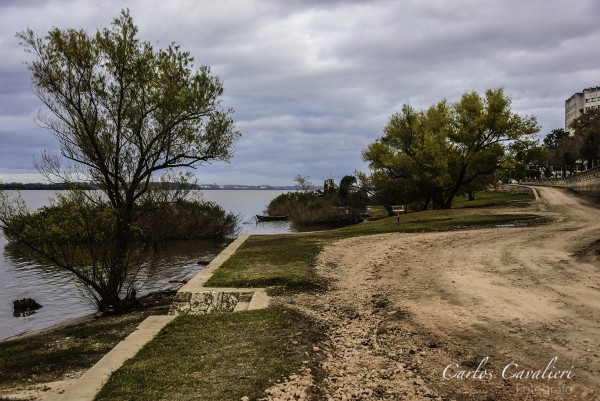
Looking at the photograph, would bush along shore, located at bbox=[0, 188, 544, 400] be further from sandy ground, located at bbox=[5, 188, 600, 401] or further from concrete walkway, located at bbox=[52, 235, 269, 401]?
sandy ground, located at bbox=[5, 188, 600, 401]

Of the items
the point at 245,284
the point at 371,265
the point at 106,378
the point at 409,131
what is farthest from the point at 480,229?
the point at 409,131

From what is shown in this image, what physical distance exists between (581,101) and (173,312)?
154 meters

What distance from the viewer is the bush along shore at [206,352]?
580 centimetres

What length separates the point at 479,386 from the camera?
578 cm

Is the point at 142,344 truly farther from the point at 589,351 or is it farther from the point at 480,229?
the point at 480,229

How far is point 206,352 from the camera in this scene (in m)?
7.07

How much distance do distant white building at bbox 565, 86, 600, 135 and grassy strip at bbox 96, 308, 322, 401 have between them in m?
137

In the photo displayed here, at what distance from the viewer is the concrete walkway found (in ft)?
19.8

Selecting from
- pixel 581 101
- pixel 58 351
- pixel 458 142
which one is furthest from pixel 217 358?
pixel 581 101

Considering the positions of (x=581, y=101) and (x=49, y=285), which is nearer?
(x=49, y=285)

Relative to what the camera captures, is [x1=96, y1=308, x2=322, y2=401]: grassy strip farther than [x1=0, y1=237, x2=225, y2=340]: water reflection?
No
